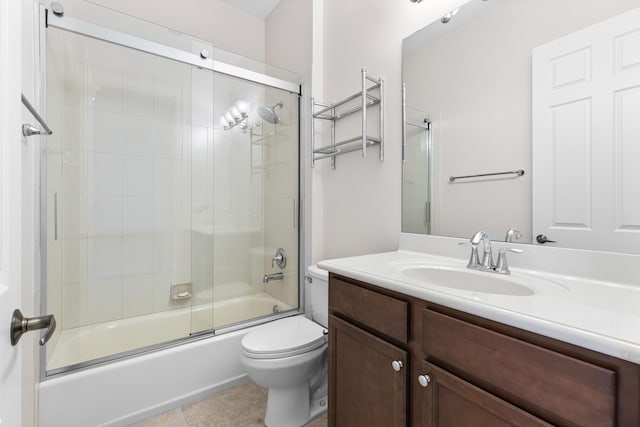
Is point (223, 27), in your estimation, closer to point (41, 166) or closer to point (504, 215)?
point (41, 166)

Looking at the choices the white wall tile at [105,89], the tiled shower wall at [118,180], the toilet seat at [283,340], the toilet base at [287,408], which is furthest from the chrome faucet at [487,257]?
the white wall tile at [105,89]

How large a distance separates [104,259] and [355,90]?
1.92 m

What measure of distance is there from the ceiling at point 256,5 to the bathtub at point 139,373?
2.44m

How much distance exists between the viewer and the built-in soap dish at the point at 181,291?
2041 mm

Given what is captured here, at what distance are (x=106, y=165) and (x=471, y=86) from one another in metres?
2.11

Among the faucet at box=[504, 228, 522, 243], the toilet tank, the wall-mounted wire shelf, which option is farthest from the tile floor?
the wall-mounted wire shelf

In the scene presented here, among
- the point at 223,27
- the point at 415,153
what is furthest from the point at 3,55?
the point at 223,27

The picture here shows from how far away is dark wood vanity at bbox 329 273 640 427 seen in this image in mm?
495

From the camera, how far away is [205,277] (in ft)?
6.75

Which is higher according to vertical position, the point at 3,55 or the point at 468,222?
the point at 3,55

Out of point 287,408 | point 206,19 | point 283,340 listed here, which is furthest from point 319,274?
point 206,19

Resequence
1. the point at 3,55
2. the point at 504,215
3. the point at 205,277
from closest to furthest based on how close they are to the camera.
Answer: the point at 3,55 → the point at 504,215 → the point at 205,277

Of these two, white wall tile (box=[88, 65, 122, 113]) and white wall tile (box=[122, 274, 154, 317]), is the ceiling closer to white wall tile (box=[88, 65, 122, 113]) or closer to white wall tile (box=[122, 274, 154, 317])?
white wall tile (box=[88, 65, 122, 113])

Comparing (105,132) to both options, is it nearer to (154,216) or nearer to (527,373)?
(154,216)
